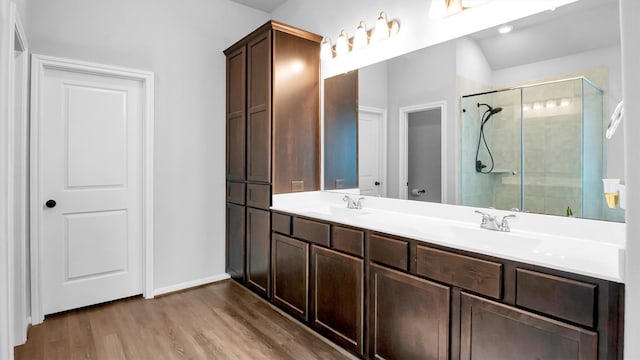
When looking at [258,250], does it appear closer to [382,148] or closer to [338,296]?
[338,296]

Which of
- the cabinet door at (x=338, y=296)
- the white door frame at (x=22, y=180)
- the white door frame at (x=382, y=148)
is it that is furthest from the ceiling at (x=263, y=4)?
the cabinet door at (x=338, y=296)

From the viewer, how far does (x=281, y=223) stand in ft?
9.01

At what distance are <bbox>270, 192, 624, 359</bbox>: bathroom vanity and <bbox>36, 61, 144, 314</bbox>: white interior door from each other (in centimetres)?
153

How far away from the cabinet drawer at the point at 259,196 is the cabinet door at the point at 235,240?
210 mm

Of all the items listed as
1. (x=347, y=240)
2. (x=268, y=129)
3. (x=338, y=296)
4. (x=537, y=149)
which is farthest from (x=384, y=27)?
(x=338, y=296)

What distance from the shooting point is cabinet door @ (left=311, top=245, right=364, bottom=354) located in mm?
2059

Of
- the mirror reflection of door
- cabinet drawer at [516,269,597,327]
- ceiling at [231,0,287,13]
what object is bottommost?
cabinet drawer at [516,269,597,327]

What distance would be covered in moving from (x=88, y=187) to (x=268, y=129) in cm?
161

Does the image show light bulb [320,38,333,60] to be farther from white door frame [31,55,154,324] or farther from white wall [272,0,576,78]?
white door frame [31,55,154,324]

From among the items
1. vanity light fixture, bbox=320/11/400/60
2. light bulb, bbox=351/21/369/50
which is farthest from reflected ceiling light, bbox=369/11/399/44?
light bulb, bbox=351/21/369/50

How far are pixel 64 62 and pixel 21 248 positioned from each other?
1.45 m

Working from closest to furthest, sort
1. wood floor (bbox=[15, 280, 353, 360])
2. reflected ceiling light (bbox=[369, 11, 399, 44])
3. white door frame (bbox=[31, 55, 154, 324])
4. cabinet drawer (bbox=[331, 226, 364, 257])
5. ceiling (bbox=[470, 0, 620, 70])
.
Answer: ceiling (bbox=[470, 0, 620, 70]) < cabinet drawer (bbox=[331, 226, 364, 257]) < wood floor (bbox=[15, 280, 353, 360]) < reflected ceiling light (bbox=[369, 11, 399, 44]) < white door frame (bbox=[31, 55, 154, 324])

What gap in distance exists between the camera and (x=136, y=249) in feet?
10.2

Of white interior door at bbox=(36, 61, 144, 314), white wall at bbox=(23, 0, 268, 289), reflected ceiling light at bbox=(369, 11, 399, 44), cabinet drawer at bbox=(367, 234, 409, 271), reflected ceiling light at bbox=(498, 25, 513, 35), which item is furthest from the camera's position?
white wall at bbox=(23, 0, 268, 289)
